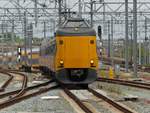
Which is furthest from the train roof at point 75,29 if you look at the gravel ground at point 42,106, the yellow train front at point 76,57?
the gravel ground at point 42,106

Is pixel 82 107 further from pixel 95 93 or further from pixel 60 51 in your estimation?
pixel 60 51

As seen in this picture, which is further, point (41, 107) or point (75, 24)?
point (75, 24)

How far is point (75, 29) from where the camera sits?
24734mm

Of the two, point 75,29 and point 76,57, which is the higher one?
point 75,29

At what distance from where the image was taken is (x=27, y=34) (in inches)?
2628

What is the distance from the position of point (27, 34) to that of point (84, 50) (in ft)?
141

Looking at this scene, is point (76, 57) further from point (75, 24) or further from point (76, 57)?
point (75, 24)

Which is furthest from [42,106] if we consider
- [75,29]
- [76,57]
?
[75,29]

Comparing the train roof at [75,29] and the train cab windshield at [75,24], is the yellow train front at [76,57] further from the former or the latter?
the train cab windshield at [75,24]

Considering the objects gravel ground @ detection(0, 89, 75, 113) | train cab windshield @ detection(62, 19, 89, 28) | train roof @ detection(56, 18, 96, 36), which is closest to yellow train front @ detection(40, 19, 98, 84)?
train roof @ detection(56, 18, 96, 36)

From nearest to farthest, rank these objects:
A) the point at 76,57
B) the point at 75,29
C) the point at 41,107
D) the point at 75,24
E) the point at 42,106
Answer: the point at 41,107 → the point at 42,106 → the point at 76,57 → the point at 75,29 → the point at 75,24

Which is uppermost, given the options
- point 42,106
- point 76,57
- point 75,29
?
point 75,29

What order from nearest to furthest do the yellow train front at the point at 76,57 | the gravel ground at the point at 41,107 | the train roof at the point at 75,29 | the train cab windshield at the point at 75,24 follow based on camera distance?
1. the gravel ground at the point at 41,107
2. the yellow train front at the point at 76,57
3. the train roof at the point at 75,29
4. the train cab windshield at the point at 75,24

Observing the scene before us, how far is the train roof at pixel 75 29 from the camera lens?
80.0 feet
